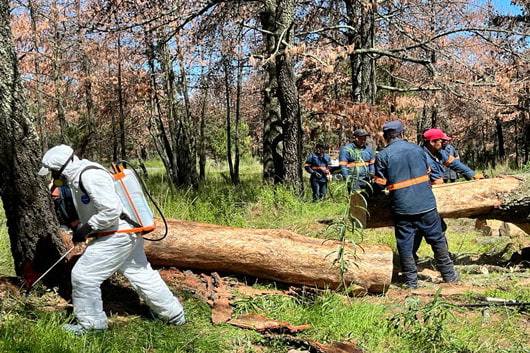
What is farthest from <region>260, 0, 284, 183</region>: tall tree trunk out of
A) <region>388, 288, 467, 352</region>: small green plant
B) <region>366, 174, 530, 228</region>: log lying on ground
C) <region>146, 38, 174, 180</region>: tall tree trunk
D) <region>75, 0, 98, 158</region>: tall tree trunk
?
<region>75, 0, 98, 158</region>: tall tree trunk

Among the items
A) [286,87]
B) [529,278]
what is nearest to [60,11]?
[286,87]

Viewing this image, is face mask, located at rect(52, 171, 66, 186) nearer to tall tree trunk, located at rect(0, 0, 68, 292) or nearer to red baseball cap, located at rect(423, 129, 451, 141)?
tall tree trunk, located at rect(0, 0, 68, 292)

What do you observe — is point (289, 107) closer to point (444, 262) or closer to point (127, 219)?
point (444, 262)

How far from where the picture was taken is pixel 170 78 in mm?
13914

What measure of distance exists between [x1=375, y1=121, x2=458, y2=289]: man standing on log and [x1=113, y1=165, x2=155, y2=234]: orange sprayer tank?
110 inches

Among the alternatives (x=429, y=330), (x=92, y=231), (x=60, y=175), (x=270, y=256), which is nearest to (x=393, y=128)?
(x=270, y=256)

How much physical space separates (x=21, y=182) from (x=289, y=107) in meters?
6.41

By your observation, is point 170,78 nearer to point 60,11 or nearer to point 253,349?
point 60,11

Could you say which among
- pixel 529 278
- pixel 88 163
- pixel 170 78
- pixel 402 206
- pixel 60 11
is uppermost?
pixel 60 11

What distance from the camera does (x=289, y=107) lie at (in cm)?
972

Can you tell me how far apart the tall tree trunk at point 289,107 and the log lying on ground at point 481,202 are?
4.10m

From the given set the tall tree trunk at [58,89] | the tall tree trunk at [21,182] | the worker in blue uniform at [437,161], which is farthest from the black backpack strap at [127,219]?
the tall tree trunk at [58,89]

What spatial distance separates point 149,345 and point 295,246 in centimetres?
195

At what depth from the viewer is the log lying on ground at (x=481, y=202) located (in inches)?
224
